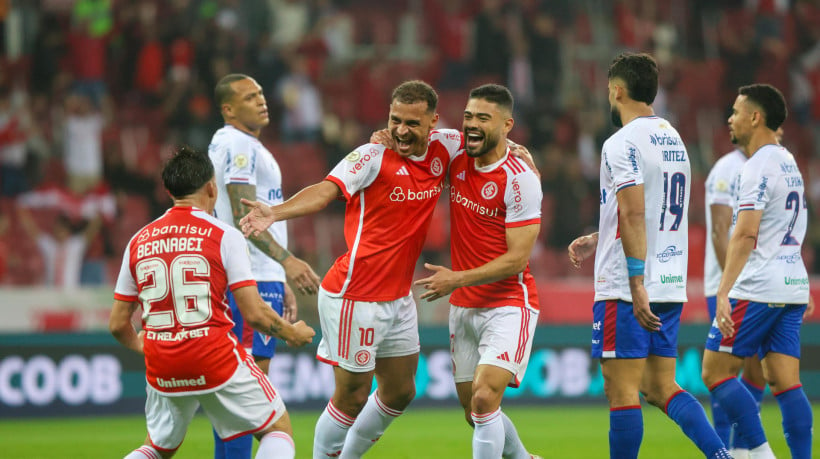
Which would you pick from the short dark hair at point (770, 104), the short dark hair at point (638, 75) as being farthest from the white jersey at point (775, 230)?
the short dark hair at point (638, 75)

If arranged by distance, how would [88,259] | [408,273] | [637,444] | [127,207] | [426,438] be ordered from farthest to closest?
[127,207], [88,259], [426,438], [408,273], [637,444]

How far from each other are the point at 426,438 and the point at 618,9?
473 inches

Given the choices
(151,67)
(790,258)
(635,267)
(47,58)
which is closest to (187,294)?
(635,267)

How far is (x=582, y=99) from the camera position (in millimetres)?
17797

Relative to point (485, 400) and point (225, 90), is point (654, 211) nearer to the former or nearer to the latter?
point (485, 400)

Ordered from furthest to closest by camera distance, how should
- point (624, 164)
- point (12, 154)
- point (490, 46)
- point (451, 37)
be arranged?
point (451, 37) → point (490, 46) → point (12, 154) → point (624, 164)

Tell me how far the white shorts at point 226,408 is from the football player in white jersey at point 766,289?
3.16m

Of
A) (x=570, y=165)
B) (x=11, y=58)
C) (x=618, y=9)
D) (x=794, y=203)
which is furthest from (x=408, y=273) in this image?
(x=618, y=9)

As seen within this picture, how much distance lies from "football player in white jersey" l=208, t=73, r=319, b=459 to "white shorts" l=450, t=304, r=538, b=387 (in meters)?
1.42

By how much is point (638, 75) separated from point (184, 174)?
9.24ft

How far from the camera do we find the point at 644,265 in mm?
5984

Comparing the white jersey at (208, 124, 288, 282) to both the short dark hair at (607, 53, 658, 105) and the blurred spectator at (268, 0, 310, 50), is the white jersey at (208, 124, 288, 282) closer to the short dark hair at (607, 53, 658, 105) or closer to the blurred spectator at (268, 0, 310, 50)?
the short dark hair at (607, 53, 658, 105)

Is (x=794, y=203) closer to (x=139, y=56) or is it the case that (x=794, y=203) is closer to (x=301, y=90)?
(x=301, y=90)

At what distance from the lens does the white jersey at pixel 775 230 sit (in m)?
6.89
